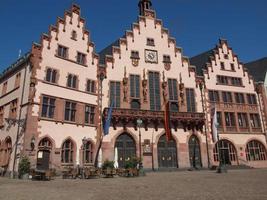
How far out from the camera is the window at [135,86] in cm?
3568

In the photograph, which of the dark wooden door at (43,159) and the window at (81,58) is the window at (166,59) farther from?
the dark wooden door at (43,159)

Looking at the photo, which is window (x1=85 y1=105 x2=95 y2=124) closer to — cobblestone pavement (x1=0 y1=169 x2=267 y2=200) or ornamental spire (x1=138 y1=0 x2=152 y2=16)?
cobblestone pavement (x1=0 y1=169 x2=267 y2=200)

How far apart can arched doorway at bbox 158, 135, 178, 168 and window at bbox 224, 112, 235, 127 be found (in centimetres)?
1031

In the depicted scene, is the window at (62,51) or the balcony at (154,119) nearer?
the window at (62,51)

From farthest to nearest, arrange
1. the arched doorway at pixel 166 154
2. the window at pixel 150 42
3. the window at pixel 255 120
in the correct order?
the window at pixel 255 120 < the window at pixel 150 42 < the arched doorway at pixel 166 154

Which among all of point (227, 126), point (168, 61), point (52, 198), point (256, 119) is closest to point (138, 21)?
point (168, 61)

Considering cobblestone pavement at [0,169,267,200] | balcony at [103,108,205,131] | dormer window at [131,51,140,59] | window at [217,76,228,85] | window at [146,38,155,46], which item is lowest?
cobblestone pavement at [0,169,267,200]

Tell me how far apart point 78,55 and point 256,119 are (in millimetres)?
30983

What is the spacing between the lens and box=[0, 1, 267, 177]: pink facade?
27797 mm

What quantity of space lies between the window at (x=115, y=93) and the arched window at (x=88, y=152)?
648 cm

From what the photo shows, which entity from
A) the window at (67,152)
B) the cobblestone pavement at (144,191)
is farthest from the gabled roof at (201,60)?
the cobblestone pavement at (144,191)

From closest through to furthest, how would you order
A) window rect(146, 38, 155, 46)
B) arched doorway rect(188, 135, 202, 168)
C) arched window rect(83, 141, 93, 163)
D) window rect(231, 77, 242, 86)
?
arched window rect(83, 141, 93, 163) → arched doorway rect(188, 135, 202, 168) → window rect(146, 38, 155, 46) → window rect(231, 77, 242, 86)

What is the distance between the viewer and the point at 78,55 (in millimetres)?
32688

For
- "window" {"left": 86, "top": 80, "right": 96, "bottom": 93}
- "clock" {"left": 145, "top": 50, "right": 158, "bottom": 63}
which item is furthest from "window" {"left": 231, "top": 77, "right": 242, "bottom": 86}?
"window" {"left": 86, "top": 80, "right": 96, "bottom": 93}
